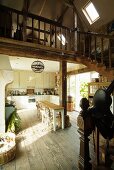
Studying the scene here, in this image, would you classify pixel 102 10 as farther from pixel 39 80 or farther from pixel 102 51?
pixel 39 80

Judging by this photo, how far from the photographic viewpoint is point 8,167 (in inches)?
104

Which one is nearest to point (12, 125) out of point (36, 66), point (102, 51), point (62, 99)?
point (62, 99)

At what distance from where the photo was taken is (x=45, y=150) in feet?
10.8

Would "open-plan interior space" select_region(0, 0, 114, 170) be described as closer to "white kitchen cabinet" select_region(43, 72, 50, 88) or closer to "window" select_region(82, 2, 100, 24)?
"window" select_region(82, 2, 100, 24)

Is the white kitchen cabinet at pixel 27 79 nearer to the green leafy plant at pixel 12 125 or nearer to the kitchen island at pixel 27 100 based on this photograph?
the kitchen island at pixel 27 100

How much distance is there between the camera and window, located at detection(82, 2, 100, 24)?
572 cm

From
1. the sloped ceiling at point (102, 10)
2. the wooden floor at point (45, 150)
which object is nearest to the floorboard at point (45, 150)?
the wooden floor at point (45, 150)

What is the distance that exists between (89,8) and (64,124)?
4.75 metres

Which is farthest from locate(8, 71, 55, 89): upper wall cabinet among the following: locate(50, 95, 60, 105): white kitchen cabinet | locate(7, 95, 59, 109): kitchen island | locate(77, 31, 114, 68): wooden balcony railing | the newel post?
the newel post

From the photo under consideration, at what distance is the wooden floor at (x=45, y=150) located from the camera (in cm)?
266

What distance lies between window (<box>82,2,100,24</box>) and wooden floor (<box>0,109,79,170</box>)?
4.47m

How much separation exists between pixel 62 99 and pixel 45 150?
220cm

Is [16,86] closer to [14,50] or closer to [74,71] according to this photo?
[74,71]

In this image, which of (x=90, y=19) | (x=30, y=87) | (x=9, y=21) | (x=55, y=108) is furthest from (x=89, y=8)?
(x=30, y=87)
